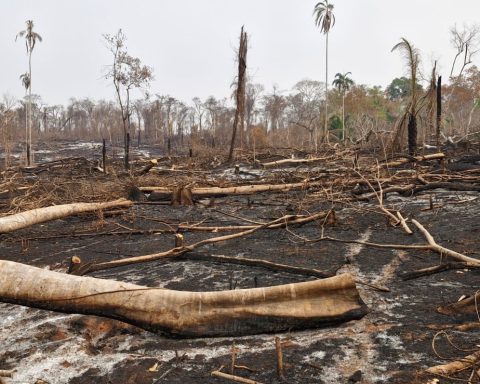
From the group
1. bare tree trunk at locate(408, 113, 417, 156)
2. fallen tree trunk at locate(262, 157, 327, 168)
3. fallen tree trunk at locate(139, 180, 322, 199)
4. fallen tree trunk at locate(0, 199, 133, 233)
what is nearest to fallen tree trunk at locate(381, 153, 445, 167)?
bare tree trunk at locate(408, 113, 417, 156)

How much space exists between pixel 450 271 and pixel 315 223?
3.02 m

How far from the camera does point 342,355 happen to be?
9.30 ft

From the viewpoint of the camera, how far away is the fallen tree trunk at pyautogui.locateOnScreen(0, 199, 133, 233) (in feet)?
20.3

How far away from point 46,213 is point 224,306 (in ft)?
16.0

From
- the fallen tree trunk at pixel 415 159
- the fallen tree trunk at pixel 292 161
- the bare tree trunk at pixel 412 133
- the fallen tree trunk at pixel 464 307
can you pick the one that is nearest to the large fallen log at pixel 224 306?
the fallen tree trunk at pixel 464 307

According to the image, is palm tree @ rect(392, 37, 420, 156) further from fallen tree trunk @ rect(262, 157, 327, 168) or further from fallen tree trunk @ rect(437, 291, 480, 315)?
fallen tree trunk @ rect(437, 291, 480, 315)

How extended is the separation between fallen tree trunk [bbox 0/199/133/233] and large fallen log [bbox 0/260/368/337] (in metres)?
3.52

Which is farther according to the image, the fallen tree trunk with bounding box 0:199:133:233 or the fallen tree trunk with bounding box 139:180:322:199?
the fallen tree trunk with bounding box 139:180:322:199

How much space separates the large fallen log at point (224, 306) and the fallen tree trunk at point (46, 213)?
3.52 m

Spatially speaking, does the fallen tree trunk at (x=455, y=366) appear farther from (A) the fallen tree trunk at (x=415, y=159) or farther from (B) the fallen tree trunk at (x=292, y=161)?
(B) the fallen tree trunk at (x=292, y=161)

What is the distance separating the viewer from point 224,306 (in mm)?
3092

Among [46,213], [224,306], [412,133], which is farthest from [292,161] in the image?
[224,306]

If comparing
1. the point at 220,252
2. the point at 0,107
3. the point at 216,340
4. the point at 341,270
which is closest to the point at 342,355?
the point at 216,340

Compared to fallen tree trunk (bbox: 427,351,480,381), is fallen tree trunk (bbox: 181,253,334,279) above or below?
above
